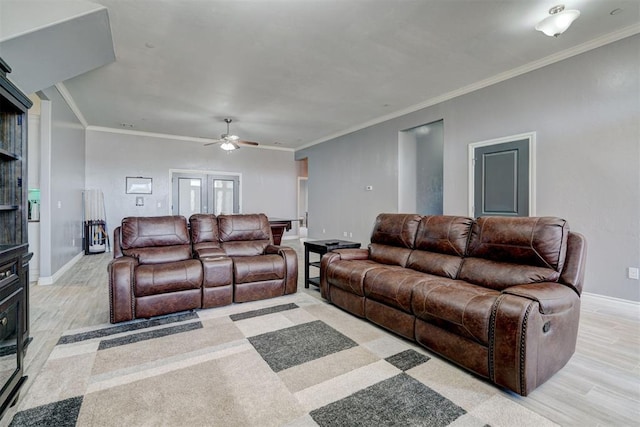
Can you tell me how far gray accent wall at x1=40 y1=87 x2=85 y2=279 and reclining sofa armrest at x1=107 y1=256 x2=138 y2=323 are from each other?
90.9 inches

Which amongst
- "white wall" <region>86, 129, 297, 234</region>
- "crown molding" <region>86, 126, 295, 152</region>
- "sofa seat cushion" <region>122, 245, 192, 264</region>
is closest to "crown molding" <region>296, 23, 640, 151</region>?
"white wall" <region>86, 129, 297, 234</region>

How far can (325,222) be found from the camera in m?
8.52

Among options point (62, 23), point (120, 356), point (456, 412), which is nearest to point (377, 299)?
point (456, 412)

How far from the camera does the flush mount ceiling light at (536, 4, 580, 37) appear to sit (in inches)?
105

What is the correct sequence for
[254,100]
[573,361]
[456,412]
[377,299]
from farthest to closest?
[254,100]
[377,299]
[573,361]
[456,412]

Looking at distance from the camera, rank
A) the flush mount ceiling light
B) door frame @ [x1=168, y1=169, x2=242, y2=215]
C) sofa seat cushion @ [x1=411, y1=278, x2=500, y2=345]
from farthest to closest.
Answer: door frame @ [x1=168, y1=169, x2=242, y2=215] < the flush mount ceiling light < sofa seat cushion @ [x1=411, y1=278, x2=500, y2=345]

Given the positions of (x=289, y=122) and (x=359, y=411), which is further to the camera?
(x=289, y=122)

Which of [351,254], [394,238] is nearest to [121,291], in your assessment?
[351,254]

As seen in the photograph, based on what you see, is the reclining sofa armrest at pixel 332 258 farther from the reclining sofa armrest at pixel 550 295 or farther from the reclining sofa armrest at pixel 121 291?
the reclining sofa armrest at pixel 121 291

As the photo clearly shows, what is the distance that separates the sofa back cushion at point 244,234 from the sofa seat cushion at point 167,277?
69 cm

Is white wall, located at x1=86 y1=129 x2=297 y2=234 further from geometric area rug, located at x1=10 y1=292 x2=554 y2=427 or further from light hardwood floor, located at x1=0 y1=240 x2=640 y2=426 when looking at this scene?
geometric area rug, located at x1=10 y1=292 x2=554 y2=427

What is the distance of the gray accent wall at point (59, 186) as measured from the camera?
Answer: 424 centimetres

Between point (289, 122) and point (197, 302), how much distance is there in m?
4.83

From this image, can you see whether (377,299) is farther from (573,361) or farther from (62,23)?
(62,23)
